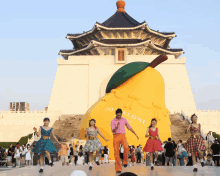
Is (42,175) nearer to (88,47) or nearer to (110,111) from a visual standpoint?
(110,111)

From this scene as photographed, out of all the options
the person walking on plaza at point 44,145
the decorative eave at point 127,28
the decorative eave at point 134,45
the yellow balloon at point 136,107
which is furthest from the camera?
the decorative eave at point 127,28

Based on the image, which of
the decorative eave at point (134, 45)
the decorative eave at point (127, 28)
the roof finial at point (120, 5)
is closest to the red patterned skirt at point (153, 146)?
the decorative eave at point (134, 45)

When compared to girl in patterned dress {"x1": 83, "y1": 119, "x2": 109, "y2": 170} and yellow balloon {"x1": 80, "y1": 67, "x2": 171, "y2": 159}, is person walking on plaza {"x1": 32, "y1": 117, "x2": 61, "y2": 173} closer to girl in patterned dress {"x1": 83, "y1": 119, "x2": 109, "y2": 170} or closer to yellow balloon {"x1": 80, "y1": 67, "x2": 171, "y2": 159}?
girl in patterned dress {"x1": 83, "y1": 119, "x2": 109, "y2": 170}

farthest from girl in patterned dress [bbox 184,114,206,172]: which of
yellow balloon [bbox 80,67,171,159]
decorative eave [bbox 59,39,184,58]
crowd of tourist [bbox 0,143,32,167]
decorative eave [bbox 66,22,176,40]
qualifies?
decorative eave [bbox 66,22,176,40]

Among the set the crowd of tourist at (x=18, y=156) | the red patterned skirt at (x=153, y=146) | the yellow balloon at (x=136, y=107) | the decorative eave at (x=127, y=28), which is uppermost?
the decorative eave at (x=127, y=28)

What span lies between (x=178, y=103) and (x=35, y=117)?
45.8ft

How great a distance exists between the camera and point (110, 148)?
11133 mm

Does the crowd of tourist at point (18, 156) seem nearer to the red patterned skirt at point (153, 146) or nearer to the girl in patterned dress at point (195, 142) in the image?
the red patterned skirt at point (153, 146)

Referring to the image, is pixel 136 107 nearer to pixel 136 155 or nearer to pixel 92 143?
pixel 136 155

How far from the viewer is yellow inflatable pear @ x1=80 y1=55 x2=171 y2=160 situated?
11.2 m

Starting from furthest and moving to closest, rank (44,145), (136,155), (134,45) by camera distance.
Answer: (134,45), (136,155), (44,145)

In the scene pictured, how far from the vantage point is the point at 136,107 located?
37.6 ft

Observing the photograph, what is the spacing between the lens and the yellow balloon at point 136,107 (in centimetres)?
1116

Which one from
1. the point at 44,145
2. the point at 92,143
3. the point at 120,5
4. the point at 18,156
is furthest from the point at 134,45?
the point at 44,145
